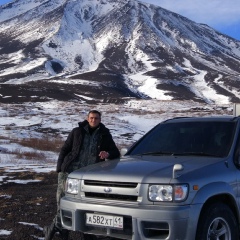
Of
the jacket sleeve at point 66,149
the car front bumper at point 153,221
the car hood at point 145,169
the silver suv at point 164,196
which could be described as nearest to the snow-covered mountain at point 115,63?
the jacket sleeve at point 66,149

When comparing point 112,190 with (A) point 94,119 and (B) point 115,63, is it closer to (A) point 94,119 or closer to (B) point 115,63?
(A) point 94,119

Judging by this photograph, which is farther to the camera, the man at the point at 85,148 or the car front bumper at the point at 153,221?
the man at the point at 85,148

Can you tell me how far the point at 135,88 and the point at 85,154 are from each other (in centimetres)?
10487

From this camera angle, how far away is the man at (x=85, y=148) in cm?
629

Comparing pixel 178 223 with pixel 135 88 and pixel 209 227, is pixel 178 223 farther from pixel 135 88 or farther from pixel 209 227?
pixel 135 88

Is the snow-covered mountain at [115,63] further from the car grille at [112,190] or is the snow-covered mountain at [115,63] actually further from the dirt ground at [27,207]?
the car grille at [112,190]

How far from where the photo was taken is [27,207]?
8250 millimetres

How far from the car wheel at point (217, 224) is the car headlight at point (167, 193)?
34 cm

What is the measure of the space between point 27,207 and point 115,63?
14162cm

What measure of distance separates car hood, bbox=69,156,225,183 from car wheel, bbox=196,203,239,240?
1.45 feet

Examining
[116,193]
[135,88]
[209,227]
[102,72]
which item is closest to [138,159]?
[116,193]

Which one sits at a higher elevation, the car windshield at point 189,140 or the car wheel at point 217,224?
the car windshield at point 189,140

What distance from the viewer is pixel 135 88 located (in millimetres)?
110875

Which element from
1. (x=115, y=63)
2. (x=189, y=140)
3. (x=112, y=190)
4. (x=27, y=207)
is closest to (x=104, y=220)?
(x=112, y=190)
